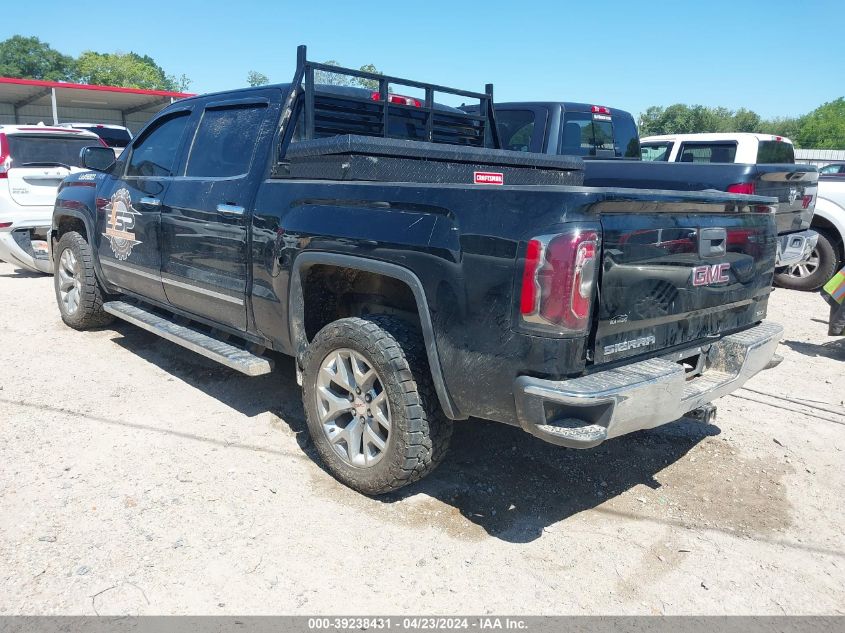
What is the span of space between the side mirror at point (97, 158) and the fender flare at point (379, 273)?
109 inches

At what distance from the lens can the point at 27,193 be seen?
829cm

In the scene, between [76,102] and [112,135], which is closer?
[112,135]

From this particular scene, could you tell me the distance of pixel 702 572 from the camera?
2859 mm

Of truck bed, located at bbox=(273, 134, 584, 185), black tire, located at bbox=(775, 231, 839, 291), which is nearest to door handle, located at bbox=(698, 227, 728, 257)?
truck bed, located at bbox=(273, 134, 584, 185)

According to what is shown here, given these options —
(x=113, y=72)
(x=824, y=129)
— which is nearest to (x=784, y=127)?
(x=824, y=129)

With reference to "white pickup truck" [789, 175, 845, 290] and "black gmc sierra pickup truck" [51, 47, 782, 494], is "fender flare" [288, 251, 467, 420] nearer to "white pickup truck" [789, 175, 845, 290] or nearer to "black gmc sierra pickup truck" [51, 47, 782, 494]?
"black gmc sierra pickup truck" [51, 47, 782, 494]

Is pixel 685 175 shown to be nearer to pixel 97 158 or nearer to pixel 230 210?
pixel 230 210

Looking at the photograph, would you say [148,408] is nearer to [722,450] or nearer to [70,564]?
[70,564]

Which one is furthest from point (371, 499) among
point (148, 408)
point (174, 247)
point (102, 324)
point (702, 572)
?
point (102, 324)

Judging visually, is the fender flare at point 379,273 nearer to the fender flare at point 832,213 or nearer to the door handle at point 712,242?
the door handle at point 712,242

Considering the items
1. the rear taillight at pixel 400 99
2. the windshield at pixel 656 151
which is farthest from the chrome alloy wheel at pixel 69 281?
the windshield at pixel 656 151

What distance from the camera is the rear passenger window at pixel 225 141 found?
4145 mm

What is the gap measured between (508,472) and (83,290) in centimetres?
422

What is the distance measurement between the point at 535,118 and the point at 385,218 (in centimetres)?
455
